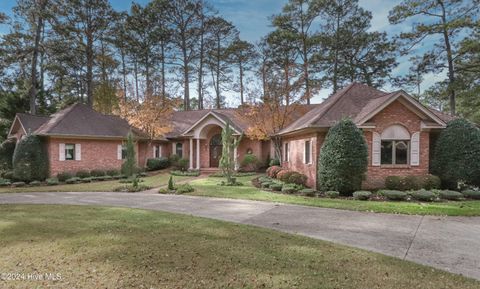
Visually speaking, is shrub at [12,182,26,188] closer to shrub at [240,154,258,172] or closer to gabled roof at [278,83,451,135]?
shrub at [240,154,258,172]

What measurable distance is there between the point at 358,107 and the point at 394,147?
283 centimetres

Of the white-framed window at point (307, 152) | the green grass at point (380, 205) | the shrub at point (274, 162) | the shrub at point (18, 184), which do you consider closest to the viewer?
the green grass at point (380, 205)

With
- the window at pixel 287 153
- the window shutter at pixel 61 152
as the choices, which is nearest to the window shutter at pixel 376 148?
the window at pixel 287 153

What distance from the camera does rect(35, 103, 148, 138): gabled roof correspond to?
19.1 metres

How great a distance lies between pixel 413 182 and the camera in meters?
12.5

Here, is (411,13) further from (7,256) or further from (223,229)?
(7,256)

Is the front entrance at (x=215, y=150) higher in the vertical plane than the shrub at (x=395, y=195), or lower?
higher

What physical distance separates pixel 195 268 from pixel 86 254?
2.00 m

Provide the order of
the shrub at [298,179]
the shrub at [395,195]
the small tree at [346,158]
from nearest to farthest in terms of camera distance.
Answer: the shrub at [395,195]
the small tree at [346,158]
the shrub at [298,179]

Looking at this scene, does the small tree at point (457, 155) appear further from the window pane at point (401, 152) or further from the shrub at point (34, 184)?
the shrub at point (34, 184)

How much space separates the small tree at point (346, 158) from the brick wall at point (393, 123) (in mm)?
1365

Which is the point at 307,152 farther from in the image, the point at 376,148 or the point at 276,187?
the point at 376,148

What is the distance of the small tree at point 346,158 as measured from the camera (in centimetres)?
1196

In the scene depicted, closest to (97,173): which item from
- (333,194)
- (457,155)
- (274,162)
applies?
(274,162)
